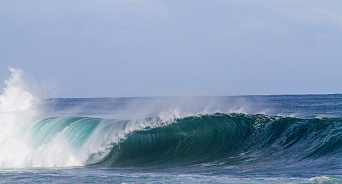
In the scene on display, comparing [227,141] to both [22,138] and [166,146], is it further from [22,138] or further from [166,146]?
[22,138]

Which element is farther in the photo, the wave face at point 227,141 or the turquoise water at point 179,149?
the wave face at point 227,141

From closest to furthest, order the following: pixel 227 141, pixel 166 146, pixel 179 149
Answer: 1. pixel 179 149
2. pixel 166 146
3. pixel 227 141

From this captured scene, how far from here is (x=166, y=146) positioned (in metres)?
14.5

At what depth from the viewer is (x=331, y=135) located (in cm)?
1360

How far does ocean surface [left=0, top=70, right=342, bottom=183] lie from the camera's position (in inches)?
386

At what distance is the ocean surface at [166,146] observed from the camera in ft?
32.1

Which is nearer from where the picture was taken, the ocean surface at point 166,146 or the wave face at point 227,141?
the ocean surface at point 166,146

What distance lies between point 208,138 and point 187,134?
31.9 inches

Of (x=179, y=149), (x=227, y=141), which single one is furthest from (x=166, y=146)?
(x=227, y=141)

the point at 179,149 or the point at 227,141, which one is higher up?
the point at 227,141

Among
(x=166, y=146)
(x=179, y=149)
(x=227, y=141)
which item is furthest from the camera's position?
(x=227, y=141)

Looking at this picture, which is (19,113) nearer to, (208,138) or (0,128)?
(0,128)

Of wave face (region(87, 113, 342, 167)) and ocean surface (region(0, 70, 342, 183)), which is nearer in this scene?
ocean surface (region(0, 70, 342, 183))

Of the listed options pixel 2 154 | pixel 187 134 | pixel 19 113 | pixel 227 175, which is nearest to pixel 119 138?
pixel 187 134
